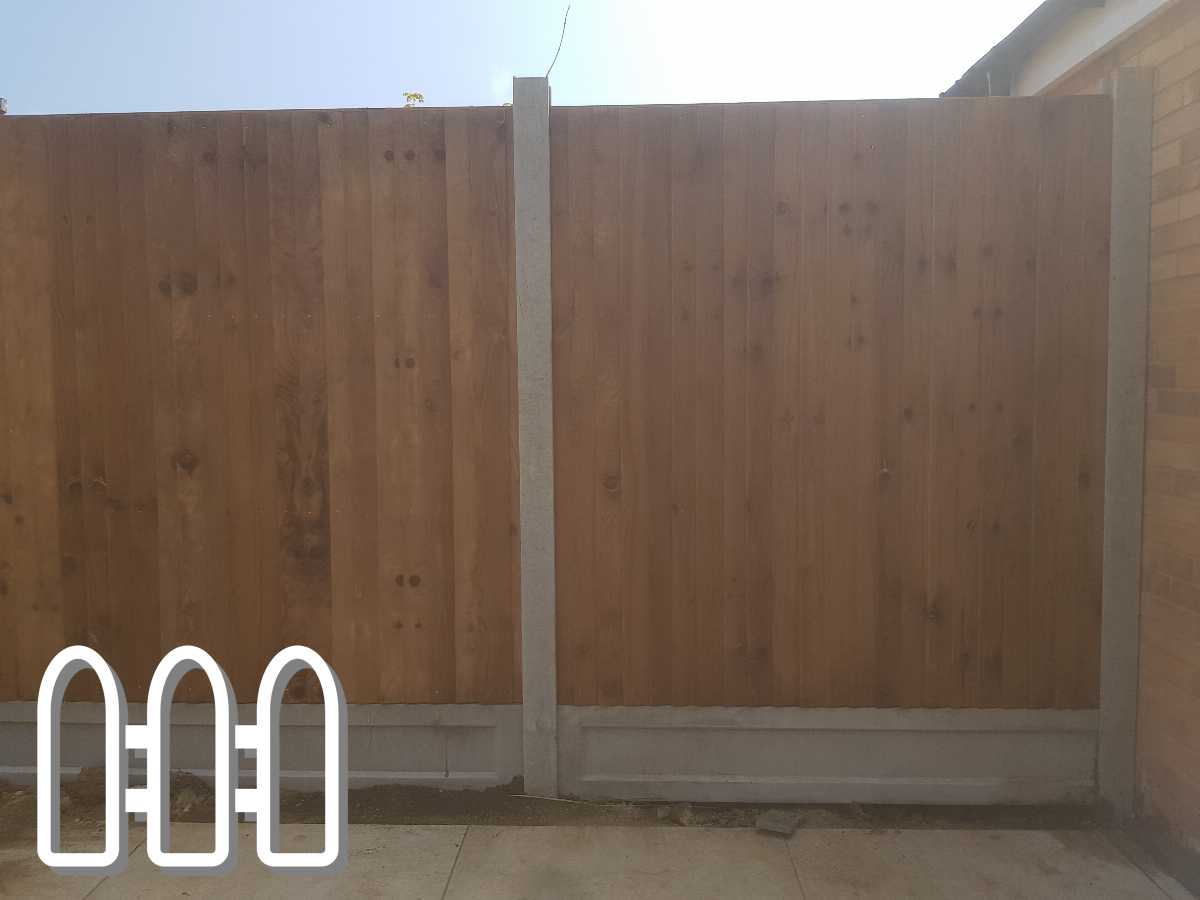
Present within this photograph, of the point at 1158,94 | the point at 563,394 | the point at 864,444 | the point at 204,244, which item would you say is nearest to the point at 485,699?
the point at 563,394

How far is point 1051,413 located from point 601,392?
5.07ft

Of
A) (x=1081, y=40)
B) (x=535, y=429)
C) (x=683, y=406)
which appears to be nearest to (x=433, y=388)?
(x=535, y=429)

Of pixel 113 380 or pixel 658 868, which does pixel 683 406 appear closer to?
pixel 658 868

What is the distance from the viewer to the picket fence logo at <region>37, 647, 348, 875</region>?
293 cm

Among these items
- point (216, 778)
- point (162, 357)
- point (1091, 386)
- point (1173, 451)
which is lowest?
point (216, 778)

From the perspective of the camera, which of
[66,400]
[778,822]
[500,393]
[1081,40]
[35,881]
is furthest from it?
[1081,40]

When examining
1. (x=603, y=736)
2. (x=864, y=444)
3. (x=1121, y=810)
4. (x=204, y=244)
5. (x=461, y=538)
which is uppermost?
(x=204, y=244)

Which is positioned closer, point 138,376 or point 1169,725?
point 1169,725

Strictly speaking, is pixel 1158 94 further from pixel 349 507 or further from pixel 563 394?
pixel 349 507

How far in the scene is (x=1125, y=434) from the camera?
3.46 metres

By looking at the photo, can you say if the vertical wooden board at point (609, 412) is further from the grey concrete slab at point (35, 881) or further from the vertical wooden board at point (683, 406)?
the grey concrete slab at point (35, 881)

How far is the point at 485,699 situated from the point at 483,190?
5.86ft

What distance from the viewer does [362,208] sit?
11.6 feet

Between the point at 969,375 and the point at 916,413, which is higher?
the point at 969,375
